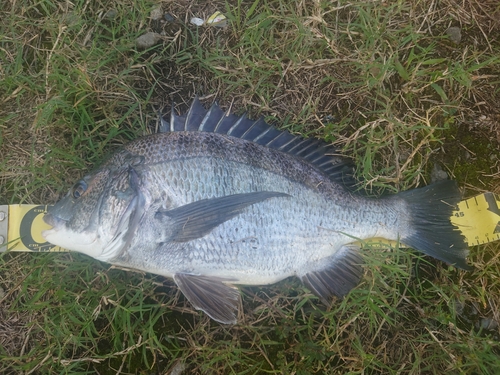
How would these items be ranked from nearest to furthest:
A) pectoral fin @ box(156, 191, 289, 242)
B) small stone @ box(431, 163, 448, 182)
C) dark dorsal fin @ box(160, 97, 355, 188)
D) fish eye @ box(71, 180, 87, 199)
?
1. pectoral fin @ box(156, 191, 289, 242)
2. fish eye @ box(71, 180, 87, 199)
3. dark dorsal fin @ box(160, 97, 355, 188)
4. small stone @ box(431, 163, 448, 182)

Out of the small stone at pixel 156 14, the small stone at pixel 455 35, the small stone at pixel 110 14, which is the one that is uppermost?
the small stone at pixel 110 14

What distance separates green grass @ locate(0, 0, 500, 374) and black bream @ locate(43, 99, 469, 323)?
25cm

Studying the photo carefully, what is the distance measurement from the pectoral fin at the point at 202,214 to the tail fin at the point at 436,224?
1.23 m

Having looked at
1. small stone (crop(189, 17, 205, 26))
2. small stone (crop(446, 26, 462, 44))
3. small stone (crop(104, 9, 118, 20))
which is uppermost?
small stone (crop(104, 9, 118, 20))

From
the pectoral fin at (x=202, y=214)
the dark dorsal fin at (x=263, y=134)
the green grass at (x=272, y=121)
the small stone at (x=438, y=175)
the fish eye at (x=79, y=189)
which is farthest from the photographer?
the small stone at (x=438, y=175)

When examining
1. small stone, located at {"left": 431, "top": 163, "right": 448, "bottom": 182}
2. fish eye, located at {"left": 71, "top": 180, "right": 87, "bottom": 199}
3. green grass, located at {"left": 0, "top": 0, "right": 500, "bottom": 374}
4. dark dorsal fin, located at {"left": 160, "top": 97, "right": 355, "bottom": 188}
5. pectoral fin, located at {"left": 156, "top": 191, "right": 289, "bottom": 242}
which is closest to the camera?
pectoral fin, located at {"left": 156, "top": 191, "right": 289, "bottom": 242}

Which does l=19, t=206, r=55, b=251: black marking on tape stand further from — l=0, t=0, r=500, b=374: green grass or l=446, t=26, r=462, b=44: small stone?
l=446, t=26, r=462, b=44: small stone

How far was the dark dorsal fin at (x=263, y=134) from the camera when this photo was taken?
266 centimetres

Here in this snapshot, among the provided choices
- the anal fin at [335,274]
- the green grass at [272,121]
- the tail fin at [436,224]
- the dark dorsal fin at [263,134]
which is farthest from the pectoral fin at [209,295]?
the tail fin at [436,224]

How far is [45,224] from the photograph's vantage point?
2.88 m

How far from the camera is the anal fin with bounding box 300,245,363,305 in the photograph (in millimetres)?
2684

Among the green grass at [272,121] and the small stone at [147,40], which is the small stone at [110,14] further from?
the small stone at [147,40]

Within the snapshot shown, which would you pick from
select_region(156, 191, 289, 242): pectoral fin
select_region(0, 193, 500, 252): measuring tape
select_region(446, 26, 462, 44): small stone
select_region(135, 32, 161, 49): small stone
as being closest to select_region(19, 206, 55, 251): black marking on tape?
select_region(0, 193, 500, 252): measuring tape

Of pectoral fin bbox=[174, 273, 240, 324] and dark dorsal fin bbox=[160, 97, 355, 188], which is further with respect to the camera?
dark dorsal fin bbox=[160, 97, 355, 188]
